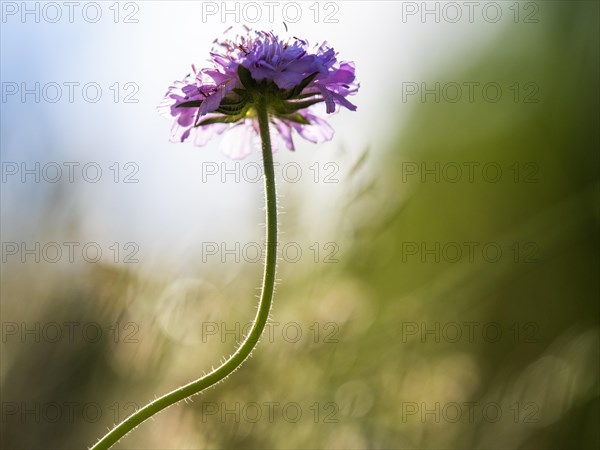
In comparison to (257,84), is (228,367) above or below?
below

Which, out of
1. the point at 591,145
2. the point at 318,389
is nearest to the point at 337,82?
the point at 318,389

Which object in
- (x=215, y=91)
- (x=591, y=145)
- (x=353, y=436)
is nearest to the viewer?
(x=215, y=91)

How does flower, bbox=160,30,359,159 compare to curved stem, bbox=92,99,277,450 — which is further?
flower, bbox=160,30,359,159

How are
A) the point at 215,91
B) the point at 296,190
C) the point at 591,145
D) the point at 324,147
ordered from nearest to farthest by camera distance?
the point at 215,91 < the point at 296,190 < the point at 324,147 < the point at 591,145

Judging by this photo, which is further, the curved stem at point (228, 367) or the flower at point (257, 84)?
the flower at point (257, 84)

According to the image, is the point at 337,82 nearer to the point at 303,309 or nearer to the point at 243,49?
the point at 243,49

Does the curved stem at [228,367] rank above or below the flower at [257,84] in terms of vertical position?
below

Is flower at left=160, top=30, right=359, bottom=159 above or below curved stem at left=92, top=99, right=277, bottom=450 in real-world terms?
above

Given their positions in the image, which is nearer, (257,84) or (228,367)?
(228,367)
